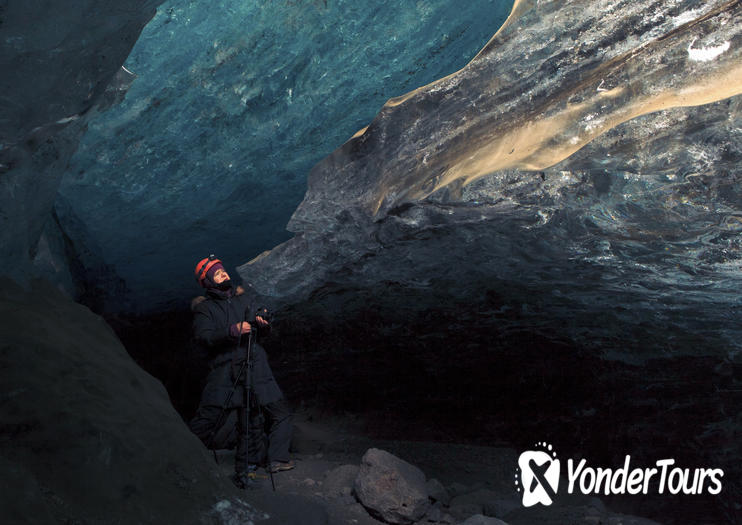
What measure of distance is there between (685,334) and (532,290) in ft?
4.75

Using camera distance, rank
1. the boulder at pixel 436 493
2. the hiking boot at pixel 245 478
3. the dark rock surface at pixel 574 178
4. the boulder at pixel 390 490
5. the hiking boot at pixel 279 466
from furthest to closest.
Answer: the boulder at pixel 436 493, the hiking boot at pixel 279 466, the boulder at pixel 390 490, the hiking boot at pixel 245 478, the dark rock surface at pixel 574 178

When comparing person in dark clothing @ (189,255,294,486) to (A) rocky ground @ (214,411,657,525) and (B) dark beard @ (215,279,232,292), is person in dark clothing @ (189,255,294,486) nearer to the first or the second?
(B) dark beard @ (215,279,232,292)

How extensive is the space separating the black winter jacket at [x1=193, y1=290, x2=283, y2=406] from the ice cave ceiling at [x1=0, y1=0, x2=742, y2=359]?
1.18 metres

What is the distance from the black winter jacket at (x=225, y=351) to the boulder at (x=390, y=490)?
0.85m

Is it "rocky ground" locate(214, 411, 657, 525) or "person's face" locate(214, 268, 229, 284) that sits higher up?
"person's face" locate(214, 268, 229, 284)

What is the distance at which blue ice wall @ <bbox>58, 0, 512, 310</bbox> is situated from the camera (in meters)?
3.60

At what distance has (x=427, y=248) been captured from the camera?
4.76 m

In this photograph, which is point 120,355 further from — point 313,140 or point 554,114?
point 554,114

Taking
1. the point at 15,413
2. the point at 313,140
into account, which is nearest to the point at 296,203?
the point at 313,140

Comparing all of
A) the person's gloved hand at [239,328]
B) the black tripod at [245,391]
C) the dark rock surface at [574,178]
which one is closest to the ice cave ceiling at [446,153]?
the dark rock surface at [574,178]

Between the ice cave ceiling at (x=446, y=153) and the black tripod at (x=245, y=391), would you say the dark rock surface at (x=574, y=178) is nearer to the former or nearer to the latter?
the ice cave ceiling at (x=446, y=153)

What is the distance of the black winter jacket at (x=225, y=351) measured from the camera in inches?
142

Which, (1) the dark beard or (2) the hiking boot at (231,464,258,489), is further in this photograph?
(1) the dark beard

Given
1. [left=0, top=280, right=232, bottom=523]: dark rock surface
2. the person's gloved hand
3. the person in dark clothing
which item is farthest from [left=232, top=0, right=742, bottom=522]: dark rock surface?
[left=0, top=280, right=232, bottom=523]: dark rock surface
